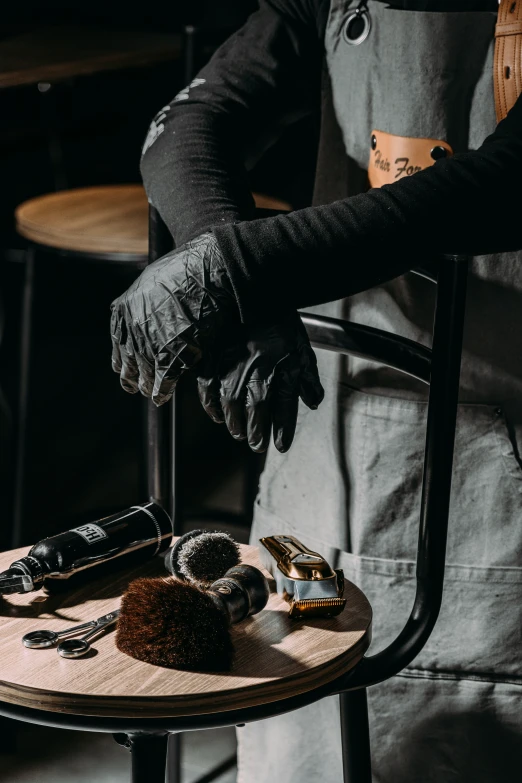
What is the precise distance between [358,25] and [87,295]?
2781 millimetres

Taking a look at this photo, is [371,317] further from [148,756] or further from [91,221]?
[91,221]

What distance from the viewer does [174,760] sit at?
1.31m

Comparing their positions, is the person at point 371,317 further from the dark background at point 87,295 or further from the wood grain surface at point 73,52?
the dark background at point 87,295

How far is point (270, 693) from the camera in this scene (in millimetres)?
788

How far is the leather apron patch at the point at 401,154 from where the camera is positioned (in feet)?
3.45

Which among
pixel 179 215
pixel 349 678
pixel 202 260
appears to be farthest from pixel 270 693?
pixel 179 215

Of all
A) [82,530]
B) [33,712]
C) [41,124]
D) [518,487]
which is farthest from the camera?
[41,124]

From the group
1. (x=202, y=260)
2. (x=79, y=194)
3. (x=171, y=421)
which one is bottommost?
(x=171, y=421)

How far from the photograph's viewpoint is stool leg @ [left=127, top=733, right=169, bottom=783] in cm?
78

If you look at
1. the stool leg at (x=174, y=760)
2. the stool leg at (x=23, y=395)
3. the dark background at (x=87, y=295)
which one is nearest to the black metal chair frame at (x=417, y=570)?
the stool leg at (x=174, y=760)

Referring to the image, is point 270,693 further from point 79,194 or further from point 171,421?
point 79,194

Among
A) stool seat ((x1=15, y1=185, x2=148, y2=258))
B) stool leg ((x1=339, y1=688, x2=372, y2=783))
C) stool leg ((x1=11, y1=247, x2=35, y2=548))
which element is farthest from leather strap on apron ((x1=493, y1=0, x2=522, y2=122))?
stool leg ((x1=11, y1=247, x2=35, y2=548))

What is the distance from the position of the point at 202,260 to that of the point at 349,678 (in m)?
0.35

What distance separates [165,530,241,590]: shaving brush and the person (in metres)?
0.14
